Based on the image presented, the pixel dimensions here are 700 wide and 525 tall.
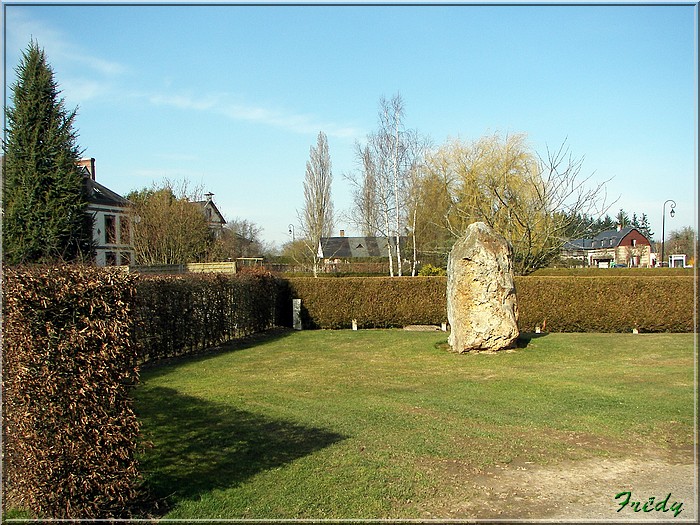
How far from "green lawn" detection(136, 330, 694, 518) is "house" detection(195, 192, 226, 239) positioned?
17.7 metres

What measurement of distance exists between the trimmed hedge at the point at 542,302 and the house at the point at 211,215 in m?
11.6

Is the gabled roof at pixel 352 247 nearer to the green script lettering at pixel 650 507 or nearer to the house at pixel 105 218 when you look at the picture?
the house at pixel 105 218

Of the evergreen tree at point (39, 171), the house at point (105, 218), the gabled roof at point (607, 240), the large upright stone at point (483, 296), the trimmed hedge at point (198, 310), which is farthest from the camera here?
the gabled roof at point (607, 240)

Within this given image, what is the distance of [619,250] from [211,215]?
147 feet

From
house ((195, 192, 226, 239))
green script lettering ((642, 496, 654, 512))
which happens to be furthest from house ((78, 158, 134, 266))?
green script lettering ((642, 496, 654, 512))

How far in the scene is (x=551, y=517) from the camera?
422cm

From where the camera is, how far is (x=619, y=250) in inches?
2388

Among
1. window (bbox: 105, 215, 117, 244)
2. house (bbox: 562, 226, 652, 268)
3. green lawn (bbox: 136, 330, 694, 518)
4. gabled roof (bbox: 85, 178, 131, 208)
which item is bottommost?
green lawn (bbox: 136, 330, 694, 518)

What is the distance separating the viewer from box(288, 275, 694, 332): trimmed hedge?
55.0 ft

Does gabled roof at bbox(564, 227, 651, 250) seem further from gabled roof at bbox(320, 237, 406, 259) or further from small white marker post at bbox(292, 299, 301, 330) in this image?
small white marker post at bbox(292, 299, 301, 330)

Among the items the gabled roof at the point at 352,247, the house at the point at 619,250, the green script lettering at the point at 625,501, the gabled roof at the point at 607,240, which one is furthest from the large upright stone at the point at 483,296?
the gabled roof at the point at 607,240

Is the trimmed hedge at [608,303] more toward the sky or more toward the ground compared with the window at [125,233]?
more toward the ground

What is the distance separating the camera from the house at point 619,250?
182 feet

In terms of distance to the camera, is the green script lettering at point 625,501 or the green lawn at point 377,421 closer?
the green script lettering at point 625,501
